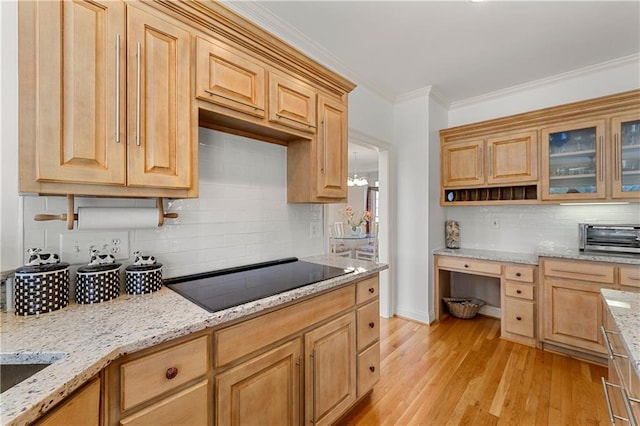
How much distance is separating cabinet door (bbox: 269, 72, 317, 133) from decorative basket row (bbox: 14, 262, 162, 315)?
1079 mm

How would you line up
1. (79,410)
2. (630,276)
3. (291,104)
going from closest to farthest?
(79,410), (291,104), (630,276)

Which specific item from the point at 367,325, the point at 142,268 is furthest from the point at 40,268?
the point at 367,325

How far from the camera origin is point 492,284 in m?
3.49

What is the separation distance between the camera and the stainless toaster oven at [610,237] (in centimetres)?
241

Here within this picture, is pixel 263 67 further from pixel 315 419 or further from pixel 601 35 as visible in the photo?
pixel 601 35

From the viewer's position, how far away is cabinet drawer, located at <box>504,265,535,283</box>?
271cm

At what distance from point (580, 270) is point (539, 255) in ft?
0.99

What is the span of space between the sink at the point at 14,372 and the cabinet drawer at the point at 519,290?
3.37 metres

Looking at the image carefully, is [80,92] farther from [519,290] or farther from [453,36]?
[519,290]

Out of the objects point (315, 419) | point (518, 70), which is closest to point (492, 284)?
point (518, 70)

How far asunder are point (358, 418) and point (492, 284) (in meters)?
2.57

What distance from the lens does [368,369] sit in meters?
1.91

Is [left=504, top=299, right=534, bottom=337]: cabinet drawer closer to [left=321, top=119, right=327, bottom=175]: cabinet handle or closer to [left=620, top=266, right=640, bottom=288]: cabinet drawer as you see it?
[left=620, top=266, right=640, bottom=288]: cabinet drawer

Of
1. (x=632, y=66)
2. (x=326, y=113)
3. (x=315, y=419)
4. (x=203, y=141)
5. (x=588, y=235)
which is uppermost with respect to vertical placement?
(x=632, y=66)
